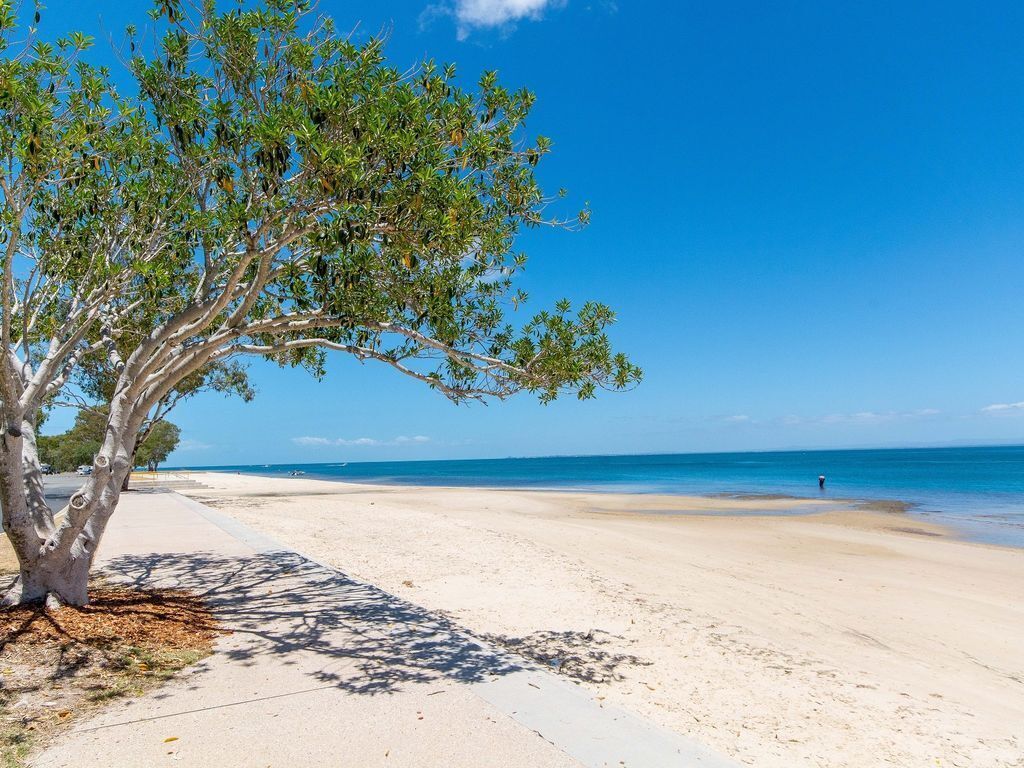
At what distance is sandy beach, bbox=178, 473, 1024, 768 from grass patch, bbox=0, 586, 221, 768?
3.02 m

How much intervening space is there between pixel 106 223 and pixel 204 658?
4965mm

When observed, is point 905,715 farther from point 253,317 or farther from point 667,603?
point 253,317

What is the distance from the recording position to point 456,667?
5.45 meters

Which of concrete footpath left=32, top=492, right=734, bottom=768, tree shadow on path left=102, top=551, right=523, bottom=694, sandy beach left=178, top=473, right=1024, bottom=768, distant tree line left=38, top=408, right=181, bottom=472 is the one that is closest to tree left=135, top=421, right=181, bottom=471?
distant tree line left=38, top=408, right=181, bottom=472

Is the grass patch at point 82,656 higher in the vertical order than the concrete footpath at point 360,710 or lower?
higher

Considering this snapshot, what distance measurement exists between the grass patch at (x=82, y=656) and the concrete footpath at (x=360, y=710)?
0.68 feet

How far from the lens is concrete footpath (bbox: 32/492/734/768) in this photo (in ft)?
12.7

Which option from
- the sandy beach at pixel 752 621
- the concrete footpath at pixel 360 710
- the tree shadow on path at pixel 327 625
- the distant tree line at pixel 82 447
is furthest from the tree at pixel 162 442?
the concrete footpath at pixel 360 710

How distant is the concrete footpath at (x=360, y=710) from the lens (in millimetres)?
3865

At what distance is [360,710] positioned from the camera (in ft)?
15.0

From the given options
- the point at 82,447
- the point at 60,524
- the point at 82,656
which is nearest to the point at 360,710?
the point at 82,656

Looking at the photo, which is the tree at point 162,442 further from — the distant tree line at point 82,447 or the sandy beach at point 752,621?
the sandy beach at point 752,621

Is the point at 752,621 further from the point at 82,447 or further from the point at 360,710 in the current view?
the point at 82,447

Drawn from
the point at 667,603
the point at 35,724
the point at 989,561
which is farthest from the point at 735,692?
the point at 989,561
